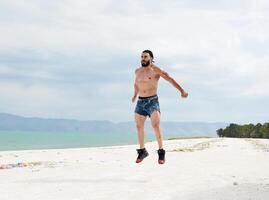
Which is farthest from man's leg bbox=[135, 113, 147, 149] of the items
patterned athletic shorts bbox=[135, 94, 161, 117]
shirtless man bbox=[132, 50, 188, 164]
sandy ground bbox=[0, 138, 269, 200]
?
sandy ground bbox=[0, 138, 269, 200]

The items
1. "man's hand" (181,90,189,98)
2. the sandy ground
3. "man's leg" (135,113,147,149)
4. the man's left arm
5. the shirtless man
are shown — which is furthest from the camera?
"man's leg" (135,113,147,149)

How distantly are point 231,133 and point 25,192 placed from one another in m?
59.2

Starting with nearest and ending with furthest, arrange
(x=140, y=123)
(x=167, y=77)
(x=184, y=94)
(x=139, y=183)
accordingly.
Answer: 1. (x=139, y=183)
2. (x=184, y=94)
3. (x=167, y=77)
4. (x=140, y=123)

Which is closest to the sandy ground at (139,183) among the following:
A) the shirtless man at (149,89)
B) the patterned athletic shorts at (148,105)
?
the shirtless man at (149,89)

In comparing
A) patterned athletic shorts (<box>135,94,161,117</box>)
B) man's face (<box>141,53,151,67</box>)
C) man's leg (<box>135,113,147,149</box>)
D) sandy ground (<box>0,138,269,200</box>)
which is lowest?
sandy ground (<box>0,138,269,200</box>)

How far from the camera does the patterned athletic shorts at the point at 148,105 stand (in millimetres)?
11531

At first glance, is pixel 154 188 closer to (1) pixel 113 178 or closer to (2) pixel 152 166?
(1) pixel 113 178

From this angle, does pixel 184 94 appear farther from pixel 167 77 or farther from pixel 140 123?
pixel 140 123

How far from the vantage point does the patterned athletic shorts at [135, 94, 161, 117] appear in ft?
37.8

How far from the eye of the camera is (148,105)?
11555 millimetres

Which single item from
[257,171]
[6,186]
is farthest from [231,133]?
[6,186]

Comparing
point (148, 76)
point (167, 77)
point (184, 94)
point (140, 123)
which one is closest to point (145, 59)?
point (148, 76)

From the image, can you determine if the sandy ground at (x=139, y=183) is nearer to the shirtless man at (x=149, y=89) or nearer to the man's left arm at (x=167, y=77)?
the shirtless man at (x=149, y=89)

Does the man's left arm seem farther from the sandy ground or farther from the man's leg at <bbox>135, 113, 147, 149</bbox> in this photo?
the sandy ground
